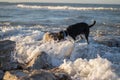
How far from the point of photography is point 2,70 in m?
7.49

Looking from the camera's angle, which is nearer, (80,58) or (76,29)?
(80,58)

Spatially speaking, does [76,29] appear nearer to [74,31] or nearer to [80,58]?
[74,31]

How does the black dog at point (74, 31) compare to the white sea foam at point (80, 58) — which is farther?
the black dog at point (74, 31)

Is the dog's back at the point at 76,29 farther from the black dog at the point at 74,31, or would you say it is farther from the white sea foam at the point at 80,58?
the white sea foam at the point at 80,58

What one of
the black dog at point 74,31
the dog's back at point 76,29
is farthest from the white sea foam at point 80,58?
the dog's back at point 76,29

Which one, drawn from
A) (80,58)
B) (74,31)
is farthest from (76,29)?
(80,58)

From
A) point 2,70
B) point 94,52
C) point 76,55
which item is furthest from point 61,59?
point 2,70

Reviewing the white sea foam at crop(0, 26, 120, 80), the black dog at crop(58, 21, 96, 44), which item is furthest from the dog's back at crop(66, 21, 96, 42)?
the white sea foam at crop(0, 26, 120, 80)

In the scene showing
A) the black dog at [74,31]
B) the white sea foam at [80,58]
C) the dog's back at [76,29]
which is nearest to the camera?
the white sea foam at [80,58]

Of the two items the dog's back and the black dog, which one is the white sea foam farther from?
the dog's back

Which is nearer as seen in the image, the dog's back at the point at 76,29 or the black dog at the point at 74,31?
the black dog at the point at 74,31

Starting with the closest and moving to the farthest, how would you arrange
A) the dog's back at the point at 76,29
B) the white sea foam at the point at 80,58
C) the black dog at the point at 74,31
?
the white sea foam at the point at 80,58 < the black dog at the point at 74,31 < the dog's back at the point at 76,29

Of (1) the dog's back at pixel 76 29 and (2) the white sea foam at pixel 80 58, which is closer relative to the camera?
(2) the white sea foam at pixel 80 58

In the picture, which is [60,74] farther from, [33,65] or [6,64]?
[6,64]
